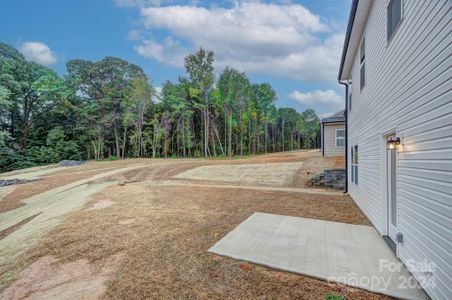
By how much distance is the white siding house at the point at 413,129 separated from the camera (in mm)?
1846

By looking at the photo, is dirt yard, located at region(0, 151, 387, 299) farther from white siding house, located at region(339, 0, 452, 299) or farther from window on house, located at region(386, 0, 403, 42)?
window on house, located at region(386, 0, 403, 42)

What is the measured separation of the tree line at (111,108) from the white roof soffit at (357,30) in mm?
19607

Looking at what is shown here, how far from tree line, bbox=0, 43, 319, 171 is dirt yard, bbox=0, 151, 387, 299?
19.3 m

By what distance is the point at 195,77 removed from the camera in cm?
2491

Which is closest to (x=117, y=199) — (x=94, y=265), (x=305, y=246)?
(x=94, y=265)

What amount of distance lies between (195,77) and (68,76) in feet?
58.3

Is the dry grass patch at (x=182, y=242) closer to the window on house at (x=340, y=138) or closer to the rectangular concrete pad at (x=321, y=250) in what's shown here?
the rectangular concrete pad at (x=321, y=250)

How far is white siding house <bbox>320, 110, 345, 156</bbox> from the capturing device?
13.8 meters

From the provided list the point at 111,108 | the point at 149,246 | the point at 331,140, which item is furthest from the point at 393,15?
the point at 111,108

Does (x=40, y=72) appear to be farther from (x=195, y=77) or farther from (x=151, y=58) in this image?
(x=195, y=77)

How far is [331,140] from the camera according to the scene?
14164 mm

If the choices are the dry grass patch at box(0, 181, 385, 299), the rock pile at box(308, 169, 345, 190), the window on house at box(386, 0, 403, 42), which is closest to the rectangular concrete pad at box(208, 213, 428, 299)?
the dry grass patch at box(0, 181, 385, 299)

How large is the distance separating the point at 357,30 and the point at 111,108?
94.1 feet

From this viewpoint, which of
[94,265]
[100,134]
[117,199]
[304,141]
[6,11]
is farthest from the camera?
[304,141]
